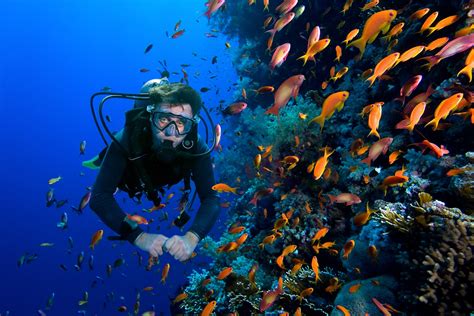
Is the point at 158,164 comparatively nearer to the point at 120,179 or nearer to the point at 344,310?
the point at 120,179

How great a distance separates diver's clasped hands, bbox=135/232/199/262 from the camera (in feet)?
9.62

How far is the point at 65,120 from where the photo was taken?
261 feet

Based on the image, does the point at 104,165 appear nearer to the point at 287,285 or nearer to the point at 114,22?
the point at 287,285

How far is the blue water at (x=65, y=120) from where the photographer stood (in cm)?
3706

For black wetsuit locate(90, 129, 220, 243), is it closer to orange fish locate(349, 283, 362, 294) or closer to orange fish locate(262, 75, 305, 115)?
orange fish locate(262, 75, 305, 115)

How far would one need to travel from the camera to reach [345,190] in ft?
17.8

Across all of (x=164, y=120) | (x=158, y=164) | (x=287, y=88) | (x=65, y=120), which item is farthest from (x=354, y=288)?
(x=65, y=120)

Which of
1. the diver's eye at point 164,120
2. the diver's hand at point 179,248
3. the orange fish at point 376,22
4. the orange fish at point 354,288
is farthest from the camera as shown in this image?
the diver's eye at point 164,120

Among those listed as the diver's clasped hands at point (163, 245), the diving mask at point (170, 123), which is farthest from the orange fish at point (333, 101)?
the diver's clasped hands at point (163, 245)

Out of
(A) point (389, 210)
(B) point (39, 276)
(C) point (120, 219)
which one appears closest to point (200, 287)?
(C) point (120, 219)

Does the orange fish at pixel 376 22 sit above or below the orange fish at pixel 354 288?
above

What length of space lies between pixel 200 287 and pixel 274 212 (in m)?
2.18

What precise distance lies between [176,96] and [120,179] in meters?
1.28

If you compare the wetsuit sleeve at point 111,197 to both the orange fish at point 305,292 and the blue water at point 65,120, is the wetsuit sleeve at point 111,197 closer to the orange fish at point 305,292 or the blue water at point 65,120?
the orange fish at point 305,292
